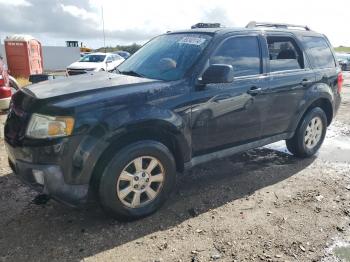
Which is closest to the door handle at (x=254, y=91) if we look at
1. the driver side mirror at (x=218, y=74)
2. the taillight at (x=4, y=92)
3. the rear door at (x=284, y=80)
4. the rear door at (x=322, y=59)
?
the rear door at (x=284, y=80)

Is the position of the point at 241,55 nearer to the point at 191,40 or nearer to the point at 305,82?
the point at 191,40

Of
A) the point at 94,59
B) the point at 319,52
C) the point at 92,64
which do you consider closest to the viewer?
the point at 319,52

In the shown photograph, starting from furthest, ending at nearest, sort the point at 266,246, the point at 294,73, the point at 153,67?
the point at 294,73
the point at 153,67
the point at 266,246

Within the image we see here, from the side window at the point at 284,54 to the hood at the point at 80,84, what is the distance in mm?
1822

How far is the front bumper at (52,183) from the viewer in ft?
10.3

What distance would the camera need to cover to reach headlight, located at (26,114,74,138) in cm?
310

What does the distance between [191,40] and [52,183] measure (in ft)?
7.38

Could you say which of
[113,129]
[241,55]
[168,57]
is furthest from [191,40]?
[113,129]

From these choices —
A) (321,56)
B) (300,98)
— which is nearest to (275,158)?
(300,98)

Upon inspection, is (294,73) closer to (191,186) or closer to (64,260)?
(191,186)

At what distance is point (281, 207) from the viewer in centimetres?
406

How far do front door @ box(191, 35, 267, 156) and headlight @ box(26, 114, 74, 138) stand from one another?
1310 millimetres

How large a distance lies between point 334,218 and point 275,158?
1.98 m

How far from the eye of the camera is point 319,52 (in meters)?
5.56
